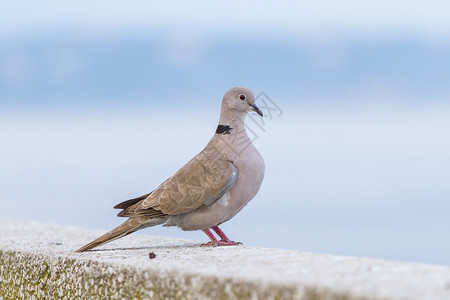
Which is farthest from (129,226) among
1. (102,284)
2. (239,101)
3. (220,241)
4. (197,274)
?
(197,274)

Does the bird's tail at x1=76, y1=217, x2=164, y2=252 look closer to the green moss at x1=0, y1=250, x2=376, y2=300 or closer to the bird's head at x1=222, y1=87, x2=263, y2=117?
the green moss at x1=0, y1=250, x2=376, y2=300

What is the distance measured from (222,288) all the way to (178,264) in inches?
20.4

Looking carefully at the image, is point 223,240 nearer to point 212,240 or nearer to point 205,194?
point 212,240

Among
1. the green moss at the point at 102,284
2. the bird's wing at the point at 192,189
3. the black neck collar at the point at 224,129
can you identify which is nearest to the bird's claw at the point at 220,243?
the bird's wing at the point at 192,189

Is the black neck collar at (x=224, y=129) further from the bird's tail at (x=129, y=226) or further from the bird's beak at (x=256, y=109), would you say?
the bird's tail at (x=129, y=226)

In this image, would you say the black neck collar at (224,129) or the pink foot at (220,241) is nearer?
the pink foot at (220,241)

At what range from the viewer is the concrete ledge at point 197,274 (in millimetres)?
2617

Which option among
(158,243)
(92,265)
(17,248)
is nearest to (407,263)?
(92,265)

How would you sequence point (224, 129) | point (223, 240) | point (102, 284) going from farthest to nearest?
point (224, 129) → point (223, 240) → point (102, 284)

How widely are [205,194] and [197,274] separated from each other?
1270 millimetres

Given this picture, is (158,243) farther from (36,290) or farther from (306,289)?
(306,289)

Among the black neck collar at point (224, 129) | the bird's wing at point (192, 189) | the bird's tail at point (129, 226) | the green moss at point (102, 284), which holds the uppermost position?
the black neck collar at point (224, 129)

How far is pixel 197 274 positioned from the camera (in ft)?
9.98

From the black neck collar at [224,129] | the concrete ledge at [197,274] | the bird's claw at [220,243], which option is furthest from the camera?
the black neck collar at [224,129]
